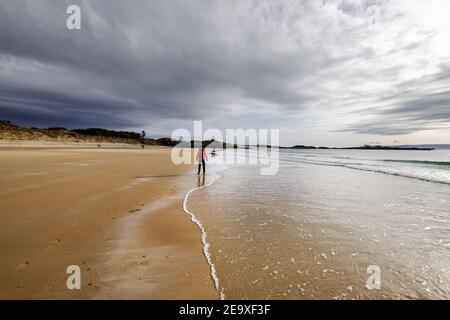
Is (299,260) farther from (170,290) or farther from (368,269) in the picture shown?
(170,290)

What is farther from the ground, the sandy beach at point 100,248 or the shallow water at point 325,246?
the sandy beach at point 100,248

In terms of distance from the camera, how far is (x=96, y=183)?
987cm

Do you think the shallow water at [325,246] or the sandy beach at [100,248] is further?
the shallow water at [325,246]

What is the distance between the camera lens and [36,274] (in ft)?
10.0

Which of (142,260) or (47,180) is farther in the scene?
(47,180)

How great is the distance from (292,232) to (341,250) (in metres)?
1.06

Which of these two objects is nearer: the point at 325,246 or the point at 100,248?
the point at 100,248

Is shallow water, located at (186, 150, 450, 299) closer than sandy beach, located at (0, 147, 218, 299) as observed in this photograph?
No

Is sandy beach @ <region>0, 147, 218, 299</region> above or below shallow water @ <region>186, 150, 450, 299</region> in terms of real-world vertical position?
above

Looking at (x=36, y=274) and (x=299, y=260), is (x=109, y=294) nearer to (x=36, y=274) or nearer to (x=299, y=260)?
(x=36, y=274)

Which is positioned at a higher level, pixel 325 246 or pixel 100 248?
pixel 100 248
